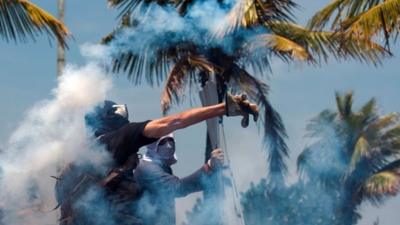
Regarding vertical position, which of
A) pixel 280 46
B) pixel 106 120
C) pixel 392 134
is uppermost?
pixel 106 120

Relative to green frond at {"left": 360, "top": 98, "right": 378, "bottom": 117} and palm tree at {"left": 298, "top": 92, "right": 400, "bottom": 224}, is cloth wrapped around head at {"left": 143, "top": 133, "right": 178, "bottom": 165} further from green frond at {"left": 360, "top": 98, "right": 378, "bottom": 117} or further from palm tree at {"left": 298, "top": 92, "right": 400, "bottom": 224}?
green frond at {"left": 360, "top": 98, "right": 378, "bottom": 117}

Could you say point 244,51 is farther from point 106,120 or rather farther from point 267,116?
point 106,120

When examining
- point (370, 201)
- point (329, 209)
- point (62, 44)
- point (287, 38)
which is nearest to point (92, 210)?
point (329, 209)

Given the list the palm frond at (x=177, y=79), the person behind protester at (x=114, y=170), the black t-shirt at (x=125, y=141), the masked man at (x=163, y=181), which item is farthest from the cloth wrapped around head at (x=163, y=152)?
the palm frond at (x=177, y=79)

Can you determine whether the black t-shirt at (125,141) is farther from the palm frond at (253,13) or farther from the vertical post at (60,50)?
the vertical post at (60,50)

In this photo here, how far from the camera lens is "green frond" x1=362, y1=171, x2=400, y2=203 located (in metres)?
17.1

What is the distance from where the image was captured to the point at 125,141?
6.43m

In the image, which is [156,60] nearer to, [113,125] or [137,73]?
[137,73]

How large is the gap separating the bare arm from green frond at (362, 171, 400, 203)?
10445 millimetres

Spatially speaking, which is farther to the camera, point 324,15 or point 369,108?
point 369,108

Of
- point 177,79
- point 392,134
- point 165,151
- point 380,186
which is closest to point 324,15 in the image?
point 177,79

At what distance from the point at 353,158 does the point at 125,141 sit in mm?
6536

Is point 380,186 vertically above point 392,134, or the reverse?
point 392,134

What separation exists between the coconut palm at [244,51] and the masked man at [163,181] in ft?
10.1
